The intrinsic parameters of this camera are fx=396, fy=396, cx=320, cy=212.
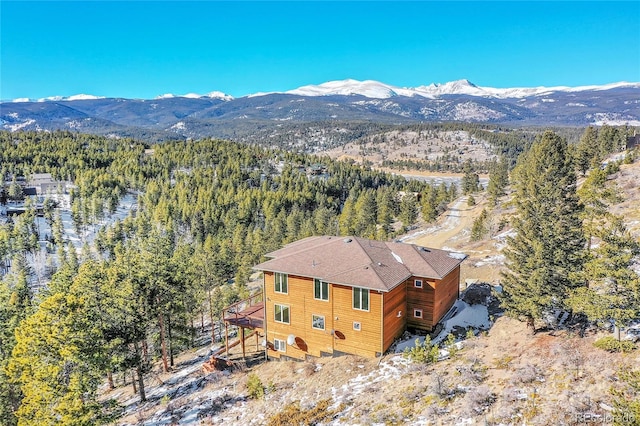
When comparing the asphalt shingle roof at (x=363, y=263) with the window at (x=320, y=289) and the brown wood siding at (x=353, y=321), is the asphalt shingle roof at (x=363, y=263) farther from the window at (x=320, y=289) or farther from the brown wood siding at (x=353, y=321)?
the brown wood siding at (x=353, y=321)

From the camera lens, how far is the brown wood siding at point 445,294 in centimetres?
2695

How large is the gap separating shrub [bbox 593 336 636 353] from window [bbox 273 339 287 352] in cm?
1809

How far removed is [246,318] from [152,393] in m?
8.28

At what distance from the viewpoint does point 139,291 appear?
26.0 meters

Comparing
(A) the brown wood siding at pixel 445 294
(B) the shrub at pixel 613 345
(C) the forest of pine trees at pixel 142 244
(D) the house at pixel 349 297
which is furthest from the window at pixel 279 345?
(B) the shrub at pixel 613 345

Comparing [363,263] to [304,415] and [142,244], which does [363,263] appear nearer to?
[304,415]

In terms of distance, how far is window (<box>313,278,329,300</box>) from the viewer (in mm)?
25344

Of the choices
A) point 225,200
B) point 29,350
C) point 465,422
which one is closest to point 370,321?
point 465,422

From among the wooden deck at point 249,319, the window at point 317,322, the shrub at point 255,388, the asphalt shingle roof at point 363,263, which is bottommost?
the shrub at point 255,388

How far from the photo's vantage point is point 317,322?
26.0 metres

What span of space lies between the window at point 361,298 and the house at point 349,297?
1.2 inches

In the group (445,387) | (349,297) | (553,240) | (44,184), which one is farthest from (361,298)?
(44,184)

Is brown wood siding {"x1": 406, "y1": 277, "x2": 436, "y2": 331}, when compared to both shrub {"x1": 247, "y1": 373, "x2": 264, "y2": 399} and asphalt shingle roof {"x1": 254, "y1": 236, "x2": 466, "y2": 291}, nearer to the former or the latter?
asphalt shingle roof {"x1": 254, "y1": 236, "x2": 466, "y2": 291}

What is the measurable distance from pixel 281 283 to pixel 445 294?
11.8 meters
